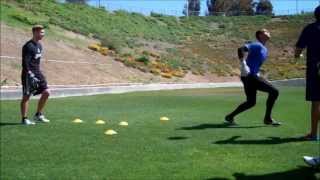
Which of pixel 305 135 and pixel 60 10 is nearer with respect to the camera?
pixel 305 135

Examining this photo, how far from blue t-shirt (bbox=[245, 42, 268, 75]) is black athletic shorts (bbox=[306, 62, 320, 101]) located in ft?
7.99

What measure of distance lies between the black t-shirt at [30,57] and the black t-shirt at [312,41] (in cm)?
505

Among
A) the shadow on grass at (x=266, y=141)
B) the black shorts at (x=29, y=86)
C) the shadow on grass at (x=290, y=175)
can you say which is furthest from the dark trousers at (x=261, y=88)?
the shadow on grass at (x=290, y=175)

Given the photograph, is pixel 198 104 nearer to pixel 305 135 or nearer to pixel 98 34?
pixel 305 135

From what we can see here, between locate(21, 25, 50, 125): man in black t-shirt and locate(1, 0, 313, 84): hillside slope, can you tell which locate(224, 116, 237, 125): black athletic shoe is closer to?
locate(21, 25, 50, 125): man in black t-shirt

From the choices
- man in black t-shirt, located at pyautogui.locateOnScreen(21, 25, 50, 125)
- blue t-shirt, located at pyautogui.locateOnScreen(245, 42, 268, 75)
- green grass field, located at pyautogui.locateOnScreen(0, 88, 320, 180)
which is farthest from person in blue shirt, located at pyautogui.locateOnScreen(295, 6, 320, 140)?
man in black t-shirt, located at pyautogui.locateOnScreen(21, 25, 50, 125)

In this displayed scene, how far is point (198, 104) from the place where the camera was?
56.7ft

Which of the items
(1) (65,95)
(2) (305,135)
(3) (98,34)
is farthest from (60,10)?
(2) (305,135)

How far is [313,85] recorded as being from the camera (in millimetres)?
8391

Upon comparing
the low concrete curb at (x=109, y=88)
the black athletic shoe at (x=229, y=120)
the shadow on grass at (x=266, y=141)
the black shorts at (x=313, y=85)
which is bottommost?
the low concrete curb at (x=109, y=88)

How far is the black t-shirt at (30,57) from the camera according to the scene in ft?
37.4

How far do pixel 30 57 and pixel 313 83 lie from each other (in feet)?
17.1

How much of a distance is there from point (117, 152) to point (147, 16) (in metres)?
44.4

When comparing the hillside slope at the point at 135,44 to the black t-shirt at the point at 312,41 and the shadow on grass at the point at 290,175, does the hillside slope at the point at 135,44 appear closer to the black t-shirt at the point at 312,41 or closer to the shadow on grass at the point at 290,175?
the black t-shirt at the point at 312,41
